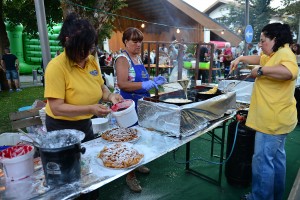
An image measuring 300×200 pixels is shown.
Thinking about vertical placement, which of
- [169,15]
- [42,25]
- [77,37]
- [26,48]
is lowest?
[77,37]

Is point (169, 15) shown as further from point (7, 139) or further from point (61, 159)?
point (61, 159)

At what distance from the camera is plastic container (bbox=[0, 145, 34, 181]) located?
1.26 meters

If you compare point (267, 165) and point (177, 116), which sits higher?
point (177, 116)

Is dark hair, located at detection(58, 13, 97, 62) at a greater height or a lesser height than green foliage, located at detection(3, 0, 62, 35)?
lesser

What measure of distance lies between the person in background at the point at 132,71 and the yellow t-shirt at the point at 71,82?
0.61m

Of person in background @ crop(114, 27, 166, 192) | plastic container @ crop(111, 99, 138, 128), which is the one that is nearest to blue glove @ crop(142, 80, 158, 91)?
person in background @ crop(114, 27, 166, 192)

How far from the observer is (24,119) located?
299 centimetres

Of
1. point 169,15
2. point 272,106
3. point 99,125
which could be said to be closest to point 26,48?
point 169,15

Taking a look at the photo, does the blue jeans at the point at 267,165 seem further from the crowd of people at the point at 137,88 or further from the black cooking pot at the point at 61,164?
the black cooking pot at the point at 61,164

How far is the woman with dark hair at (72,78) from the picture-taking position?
1.48 metres

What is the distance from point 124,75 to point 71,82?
90cm

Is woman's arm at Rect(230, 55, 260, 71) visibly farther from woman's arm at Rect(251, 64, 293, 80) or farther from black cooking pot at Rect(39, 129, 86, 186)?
black cooking pot at Rect(39, 129, 86, 186)

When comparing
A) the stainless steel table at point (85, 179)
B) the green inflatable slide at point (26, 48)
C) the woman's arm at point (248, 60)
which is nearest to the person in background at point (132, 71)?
the stainless steel table at point (85, 179)

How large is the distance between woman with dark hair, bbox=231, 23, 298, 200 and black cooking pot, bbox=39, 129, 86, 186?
5.30ft
